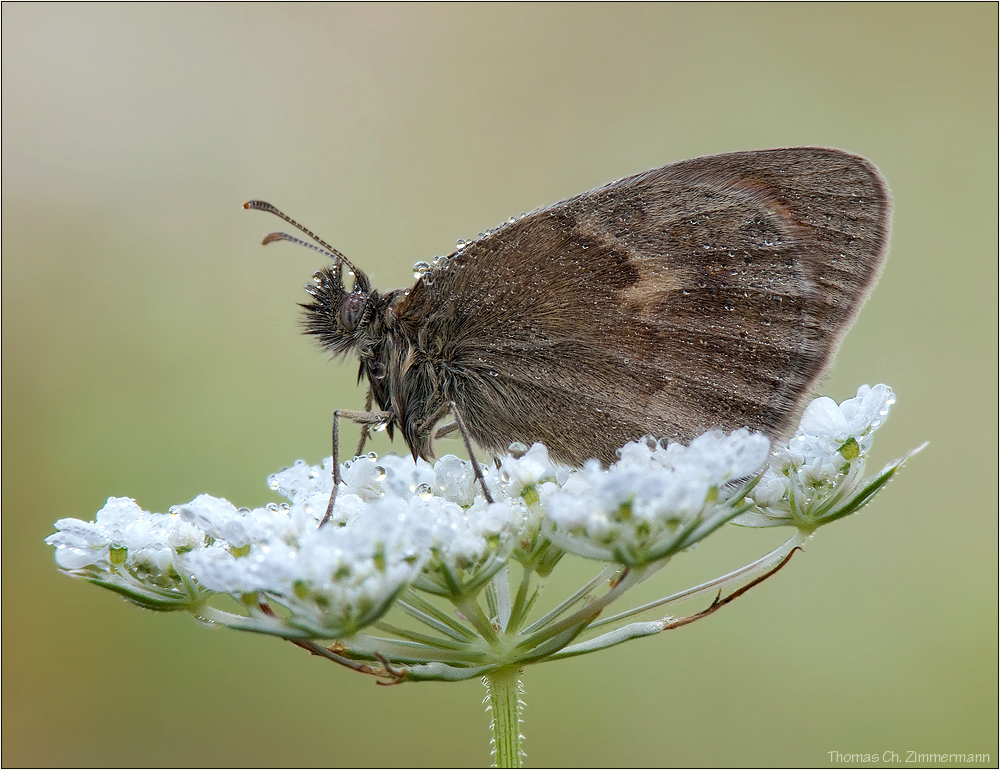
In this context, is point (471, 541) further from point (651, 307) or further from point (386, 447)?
point (386, 447)

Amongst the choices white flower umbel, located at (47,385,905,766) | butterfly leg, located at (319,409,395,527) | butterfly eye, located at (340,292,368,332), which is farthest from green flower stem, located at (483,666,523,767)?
butterfly eye, located at (340,292,368,332)

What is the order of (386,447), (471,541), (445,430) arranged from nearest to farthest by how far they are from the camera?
(471,541) → (445,430) → (386,447)

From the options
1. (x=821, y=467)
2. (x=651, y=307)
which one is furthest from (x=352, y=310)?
(x=821, y=467)

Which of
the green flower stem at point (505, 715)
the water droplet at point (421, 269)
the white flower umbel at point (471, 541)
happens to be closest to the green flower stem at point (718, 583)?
the white flower umbel at point (471, 541)

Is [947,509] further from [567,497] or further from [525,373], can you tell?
[567,497]

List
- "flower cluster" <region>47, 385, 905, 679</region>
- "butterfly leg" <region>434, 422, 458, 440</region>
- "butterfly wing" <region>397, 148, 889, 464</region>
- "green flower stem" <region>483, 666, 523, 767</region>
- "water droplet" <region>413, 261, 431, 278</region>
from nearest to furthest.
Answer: "flower cluster" <region>47, 385, 905, 679</region> < "green flower stem" <region>483, 666, 523, 767</region> < "butterfly wing" <region>397, 148, 889, 464</region> < "water droplet" <region>413, 261, 431, 278</region> < "butterfly leg" <region>434, 422, 458, 440</region>

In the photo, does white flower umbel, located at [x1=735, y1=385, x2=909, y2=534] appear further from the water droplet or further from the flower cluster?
the water droplet

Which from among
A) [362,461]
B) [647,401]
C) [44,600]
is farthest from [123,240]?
[647,401]

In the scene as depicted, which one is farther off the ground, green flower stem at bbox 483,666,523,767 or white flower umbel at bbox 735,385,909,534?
white flower umbel at bbox 735,385,909,534
